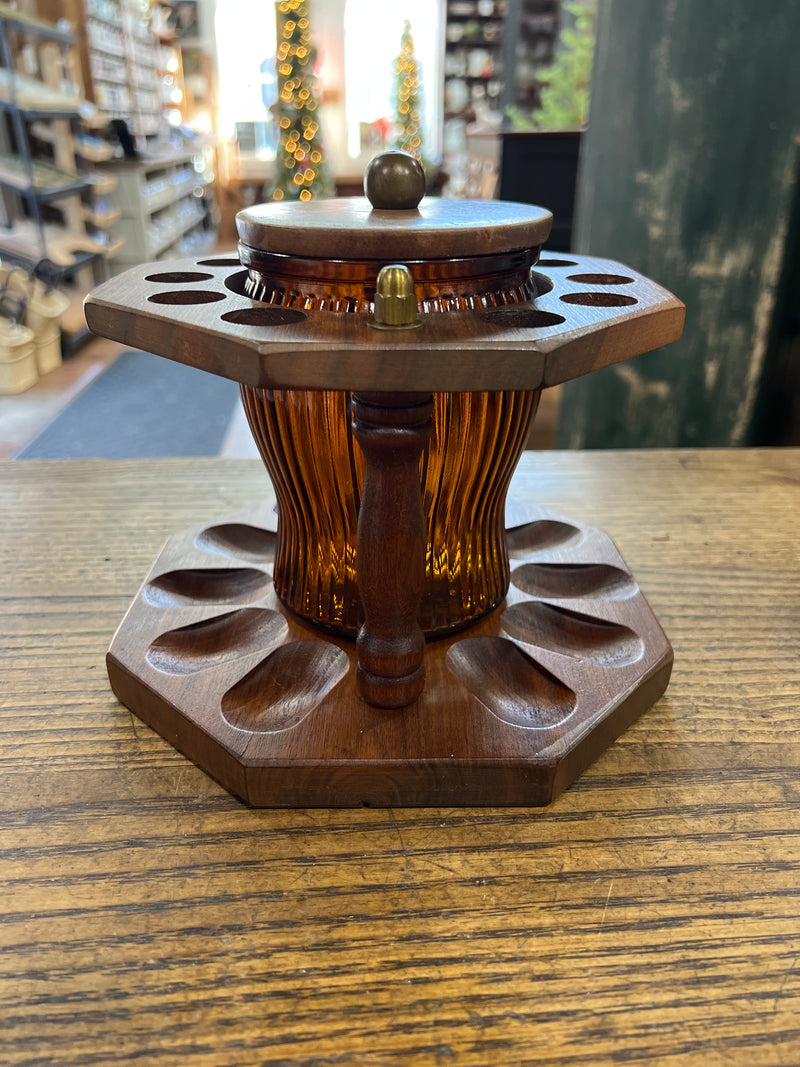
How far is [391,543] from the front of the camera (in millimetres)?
364

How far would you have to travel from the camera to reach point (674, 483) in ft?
2.45

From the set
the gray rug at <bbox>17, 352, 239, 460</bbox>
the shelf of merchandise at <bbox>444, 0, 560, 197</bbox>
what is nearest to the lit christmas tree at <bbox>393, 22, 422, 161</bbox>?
the shelf of merchandise at <bbox>444, 0, 560, 197</bbox>

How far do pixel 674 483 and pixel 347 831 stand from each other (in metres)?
0.49

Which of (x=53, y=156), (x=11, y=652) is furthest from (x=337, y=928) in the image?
(x=53, y=156)

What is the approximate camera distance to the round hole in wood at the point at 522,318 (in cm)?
36

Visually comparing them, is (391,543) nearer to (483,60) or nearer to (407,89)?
(407,89)

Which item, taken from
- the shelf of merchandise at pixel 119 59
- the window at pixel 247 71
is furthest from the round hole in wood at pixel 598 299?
the window at pixel 247 71

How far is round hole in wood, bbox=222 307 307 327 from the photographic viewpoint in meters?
0.36

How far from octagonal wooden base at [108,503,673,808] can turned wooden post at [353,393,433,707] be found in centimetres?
2

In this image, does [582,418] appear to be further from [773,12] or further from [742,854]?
[742,854]

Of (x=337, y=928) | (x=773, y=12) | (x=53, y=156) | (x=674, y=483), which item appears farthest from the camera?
(x=53, y=156)

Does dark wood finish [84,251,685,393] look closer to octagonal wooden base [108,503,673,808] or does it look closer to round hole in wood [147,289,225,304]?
round hole in wood [147,289,225,304]

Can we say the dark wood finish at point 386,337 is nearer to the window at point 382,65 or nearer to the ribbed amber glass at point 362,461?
the ribbed amber glass at point 362,461

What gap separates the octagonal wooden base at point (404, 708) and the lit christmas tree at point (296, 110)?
321cm
